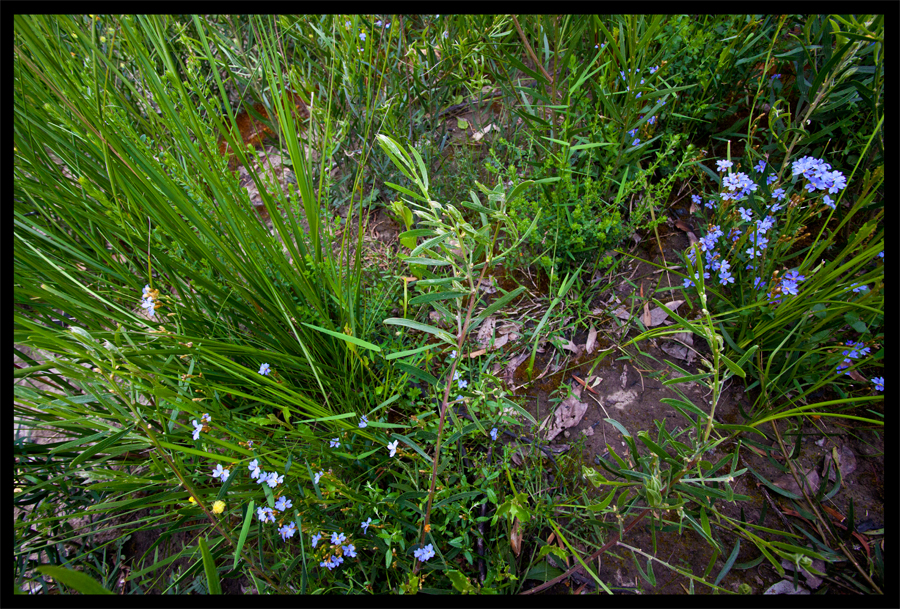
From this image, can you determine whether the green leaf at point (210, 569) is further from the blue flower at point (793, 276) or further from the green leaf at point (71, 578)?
the blue flower at point (793, 276)

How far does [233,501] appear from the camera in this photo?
1392 mm

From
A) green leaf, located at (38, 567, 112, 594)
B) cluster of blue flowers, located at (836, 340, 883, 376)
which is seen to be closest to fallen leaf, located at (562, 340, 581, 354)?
cluster of blue flowers, located at (836, 340, 883, 376)

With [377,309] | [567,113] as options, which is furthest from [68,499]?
[567,113]

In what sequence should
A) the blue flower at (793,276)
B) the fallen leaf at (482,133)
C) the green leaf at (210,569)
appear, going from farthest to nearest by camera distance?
1. the fallen leaf at (482,133)
2. the blue flower at (793,276)
3. the green leaf at (210,569)

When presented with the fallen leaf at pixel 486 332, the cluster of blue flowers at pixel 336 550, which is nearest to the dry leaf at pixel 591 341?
the fallen leaf at pixel 486 332

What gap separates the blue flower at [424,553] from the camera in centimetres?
121

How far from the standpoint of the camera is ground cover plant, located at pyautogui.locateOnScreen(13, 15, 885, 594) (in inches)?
47.5

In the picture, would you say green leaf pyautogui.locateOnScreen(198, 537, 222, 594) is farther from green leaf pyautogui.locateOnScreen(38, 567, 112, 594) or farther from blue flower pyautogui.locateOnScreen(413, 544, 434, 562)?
blue flower pyautogui.locateOnScreen(413, 544, 434, 562)

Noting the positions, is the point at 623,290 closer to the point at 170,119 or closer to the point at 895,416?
the point at 895,416

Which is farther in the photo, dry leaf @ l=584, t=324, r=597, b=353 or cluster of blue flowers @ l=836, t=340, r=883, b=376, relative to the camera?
dry leaf @ l=584, t=324, r=597, b=353

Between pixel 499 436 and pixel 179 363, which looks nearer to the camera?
pixel 179 363

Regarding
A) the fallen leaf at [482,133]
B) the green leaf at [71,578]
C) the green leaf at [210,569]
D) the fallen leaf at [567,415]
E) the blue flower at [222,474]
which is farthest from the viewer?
the fallen leaf at [482,133]

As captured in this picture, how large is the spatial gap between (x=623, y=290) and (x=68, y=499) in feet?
6.86

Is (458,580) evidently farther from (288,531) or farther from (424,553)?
(288,531)
